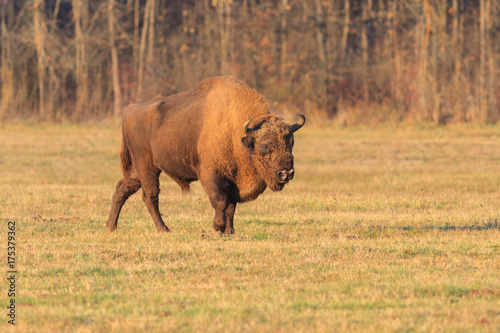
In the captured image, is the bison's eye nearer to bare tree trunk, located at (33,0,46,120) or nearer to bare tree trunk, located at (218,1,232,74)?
bare tree trunk, located at (33,0,46,120)

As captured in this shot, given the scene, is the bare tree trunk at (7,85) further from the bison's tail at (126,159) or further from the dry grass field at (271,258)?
the bison's tail at (126,159)

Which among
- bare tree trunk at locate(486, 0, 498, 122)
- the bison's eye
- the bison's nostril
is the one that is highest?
the bison's eye

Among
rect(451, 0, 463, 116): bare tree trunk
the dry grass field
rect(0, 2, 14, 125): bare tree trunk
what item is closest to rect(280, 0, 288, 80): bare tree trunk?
rect(451, 0, 463, 116): bare tree trunk

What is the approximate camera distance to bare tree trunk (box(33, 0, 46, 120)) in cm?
3469

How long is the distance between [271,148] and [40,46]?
27.0m

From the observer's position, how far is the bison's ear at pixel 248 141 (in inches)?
422

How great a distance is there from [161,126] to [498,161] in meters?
13.8

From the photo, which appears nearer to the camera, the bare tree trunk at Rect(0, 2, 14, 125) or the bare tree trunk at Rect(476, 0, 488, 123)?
the bare tree trunk at Rect(476, 0, 488, 123)

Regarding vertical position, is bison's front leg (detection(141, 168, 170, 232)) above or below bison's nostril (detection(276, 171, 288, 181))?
below

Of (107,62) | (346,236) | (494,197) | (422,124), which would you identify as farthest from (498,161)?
(107,62)

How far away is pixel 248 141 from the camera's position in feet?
35.2

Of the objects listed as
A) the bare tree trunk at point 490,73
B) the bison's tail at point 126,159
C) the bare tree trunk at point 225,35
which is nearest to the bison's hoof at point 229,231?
the bison's tail at point 126,159

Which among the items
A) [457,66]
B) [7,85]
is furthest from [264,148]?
[7,85]

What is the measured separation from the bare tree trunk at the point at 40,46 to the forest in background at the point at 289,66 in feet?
0.23
